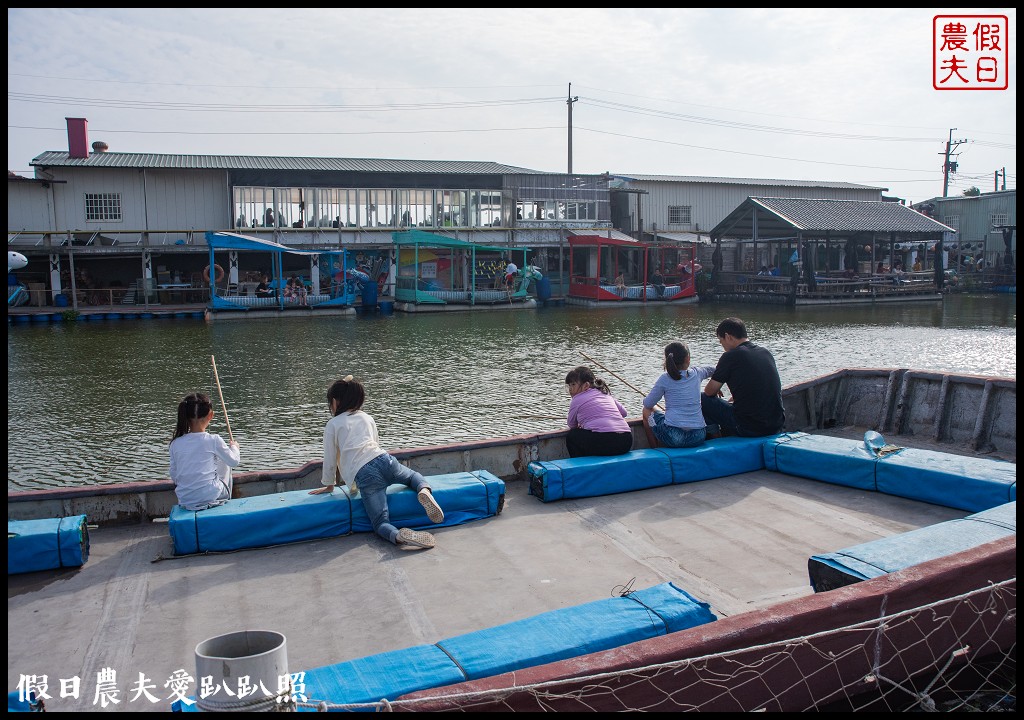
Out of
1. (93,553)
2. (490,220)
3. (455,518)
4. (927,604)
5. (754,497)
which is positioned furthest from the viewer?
(490,220)

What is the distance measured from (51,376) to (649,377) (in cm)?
1141

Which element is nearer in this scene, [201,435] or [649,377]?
[201,435]

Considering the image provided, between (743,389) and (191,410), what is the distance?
466cm

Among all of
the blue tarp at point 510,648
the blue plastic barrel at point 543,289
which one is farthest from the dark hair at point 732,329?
the blue plastic barrel at point 543,289

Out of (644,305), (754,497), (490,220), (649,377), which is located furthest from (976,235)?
(754,497)

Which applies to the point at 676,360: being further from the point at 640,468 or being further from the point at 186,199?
the point at 186,199

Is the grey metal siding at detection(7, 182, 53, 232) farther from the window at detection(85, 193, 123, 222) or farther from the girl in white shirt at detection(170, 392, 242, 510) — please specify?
the girl in white shirt at detection(170, 392, 242, 510)

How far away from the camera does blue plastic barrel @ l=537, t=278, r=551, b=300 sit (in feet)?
112

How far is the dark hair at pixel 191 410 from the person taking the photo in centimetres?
564

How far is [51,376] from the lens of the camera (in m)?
15.4

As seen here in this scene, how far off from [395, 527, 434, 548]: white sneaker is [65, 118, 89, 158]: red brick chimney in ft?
110

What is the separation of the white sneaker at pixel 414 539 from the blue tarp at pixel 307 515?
1.16ft

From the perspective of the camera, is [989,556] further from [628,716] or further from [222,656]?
[222,656]

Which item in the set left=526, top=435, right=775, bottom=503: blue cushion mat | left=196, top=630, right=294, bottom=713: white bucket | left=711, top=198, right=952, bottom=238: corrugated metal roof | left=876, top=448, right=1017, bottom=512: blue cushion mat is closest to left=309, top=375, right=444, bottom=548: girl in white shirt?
left=526, top=435, right=775, bottom=503: blue cushion mat
